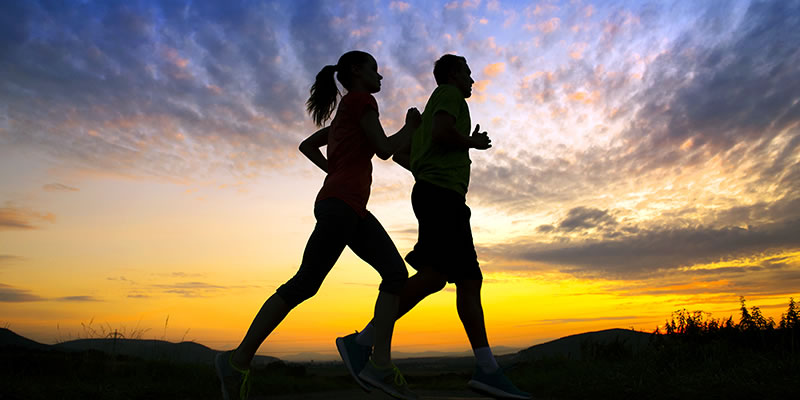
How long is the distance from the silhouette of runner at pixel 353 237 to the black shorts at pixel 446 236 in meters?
0.26

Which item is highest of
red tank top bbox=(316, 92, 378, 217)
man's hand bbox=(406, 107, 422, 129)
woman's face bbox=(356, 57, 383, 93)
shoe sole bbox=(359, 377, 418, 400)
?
woman's face bbox=(356, 57, 383, 93)

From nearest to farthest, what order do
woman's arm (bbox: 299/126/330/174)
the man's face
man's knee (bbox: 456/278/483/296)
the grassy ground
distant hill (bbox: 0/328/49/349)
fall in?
man's knee (bbox: 456/278/483/296) → the grassy ground → the man's face → woman's arm (bbox: 299/126/330/174) → distant hill (bbox: 0/328/49/349)

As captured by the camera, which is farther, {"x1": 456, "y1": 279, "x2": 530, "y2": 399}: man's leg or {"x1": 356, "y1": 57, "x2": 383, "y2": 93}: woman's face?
{"x1": 356, "y1": 57, "x2": 383, "y2": 93}: woman's face

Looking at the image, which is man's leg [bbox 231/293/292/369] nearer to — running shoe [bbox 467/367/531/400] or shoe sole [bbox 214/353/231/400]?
shoe sole [bbox 214/353/231/400]

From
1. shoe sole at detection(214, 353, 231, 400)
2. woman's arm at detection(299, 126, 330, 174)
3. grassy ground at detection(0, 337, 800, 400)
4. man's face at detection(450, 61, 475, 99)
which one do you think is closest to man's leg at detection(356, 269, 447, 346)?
shoe sole at detection(214, 353, 231, 400)

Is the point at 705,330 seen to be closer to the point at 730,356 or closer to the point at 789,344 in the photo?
the point at 789,344

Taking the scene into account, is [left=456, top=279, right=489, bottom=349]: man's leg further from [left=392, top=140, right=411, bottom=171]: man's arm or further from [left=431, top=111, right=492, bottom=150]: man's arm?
[left=392, top=140, right=411, bottom=171]: man's arm

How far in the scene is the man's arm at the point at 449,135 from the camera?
3.75 meters

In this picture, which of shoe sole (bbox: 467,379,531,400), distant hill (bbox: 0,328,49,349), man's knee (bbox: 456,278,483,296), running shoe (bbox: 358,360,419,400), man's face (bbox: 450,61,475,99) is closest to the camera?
shoe sole (bbox: 467,379,531,400)

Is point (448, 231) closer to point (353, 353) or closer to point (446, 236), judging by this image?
point (446, 236)

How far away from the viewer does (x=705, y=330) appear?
7531 millimetres

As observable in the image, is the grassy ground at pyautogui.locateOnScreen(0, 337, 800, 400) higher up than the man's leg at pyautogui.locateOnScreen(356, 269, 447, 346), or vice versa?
the man's leg at pyautogui.locateOnScreen(356, 269, 447, 346)

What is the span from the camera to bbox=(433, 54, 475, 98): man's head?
4.05 m

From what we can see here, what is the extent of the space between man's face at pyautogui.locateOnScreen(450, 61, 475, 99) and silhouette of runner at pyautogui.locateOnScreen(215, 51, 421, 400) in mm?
393
